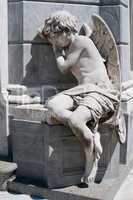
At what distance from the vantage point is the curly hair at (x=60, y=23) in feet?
15.6

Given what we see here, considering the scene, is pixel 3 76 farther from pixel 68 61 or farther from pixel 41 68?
pixel 68 61

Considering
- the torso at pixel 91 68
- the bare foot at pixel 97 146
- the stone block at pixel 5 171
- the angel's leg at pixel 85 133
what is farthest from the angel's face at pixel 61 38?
the stone block at pixel 5 171

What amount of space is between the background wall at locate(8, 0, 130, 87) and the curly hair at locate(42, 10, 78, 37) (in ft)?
0.97

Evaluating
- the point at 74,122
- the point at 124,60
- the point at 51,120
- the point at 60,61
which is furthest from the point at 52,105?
the point at 124,60

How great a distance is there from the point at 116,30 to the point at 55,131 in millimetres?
2029

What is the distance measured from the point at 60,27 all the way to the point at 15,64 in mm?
950

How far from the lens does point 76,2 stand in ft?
17.3

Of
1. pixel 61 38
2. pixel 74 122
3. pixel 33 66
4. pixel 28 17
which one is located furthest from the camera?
pixel 33 66

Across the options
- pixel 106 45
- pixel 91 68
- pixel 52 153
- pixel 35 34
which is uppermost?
pixel 35 34

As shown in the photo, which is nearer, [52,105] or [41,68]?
[52,105]

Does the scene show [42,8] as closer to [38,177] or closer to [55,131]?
[55,131]

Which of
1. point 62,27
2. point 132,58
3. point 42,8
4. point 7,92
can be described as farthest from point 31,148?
point 132,58

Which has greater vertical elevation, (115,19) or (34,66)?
(115,19)

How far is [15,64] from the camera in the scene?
17.1 feet
